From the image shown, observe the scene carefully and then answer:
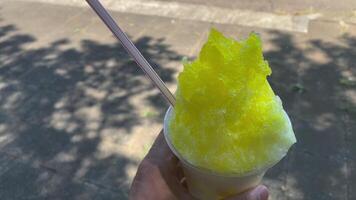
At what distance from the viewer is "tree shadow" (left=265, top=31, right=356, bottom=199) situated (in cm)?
366

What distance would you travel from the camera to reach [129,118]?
4.38 meters

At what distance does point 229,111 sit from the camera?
152 cm

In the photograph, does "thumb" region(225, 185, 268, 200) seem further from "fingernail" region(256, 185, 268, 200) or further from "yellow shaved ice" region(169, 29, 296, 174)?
"yellow shaved ice" region(169, 29, 296, 174)

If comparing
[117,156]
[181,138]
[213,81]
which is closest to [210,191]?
[181,138]

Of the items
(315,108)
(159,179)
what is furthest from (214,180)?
(315,108)

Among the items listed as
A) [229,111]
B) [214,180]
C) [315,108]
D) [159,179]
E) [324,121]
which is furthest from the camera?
[315,108]

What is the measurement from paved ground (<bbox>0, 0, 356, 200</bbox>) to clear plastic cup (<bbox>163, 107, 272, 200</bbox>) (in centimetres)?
191

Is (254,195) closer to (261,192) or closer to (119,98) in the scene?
(261,192)

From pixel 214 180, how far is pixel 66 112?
125 inches

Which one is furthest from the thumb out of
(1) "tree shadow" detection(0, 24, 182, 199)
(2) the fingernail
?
(1) "tree shadow" detection(0, 24, 182, 199)

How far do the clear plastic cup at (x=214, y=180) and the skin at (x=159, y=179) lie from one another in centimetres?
17

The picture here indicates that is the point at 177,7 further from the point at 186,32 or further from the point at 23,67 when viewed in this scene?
the point at 23,67

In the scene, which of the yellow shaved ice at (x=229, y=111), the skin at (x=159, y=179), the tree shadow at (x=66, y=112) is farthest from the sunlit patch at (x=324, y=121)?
the yellow shaved ice at (x=229, y=111)

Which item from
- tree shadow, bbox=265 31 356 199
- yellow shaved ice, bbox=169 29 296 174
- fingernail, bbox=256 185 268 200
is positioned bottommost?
tree shadow, bbox=265 31 356 199
